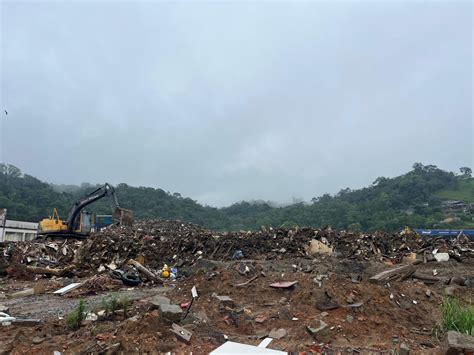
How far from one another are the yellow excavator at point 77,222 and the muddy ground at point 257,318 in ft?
26.3

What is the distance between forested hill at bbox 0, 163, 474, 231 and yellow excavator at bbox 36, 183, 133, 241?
17042mm

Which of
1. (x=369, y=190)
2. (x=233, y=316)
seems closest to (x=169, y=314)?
(x=233, y=316)

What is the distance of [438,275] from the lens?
8.80 m

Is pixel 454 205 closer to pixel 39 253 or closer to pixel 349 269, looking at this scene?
pixel 349 269

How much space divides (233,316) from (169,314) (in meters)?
1.17

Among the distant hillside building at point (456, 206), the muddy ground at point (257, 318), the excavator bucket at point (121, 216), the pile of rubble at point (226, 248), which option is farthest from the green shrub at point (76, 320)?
the distant hillside building at point (456, 206)

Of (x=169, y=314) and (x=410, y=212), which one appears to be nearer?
(x=169, y=314)

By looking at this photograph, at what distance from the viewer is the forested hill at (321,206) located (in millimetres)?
35844

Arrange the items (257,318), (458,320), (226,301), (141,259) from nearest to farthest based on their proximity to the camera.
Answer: (458,320) → (257,318) → (226,301) → (141,259)

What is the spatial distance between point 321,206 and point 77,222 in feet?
102

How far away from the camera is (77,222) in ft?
59.4

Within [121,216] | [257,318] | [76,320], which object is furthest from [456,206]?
[76,320]

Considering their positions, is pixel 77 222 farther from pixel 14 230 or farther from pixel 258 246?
pixel 14 230

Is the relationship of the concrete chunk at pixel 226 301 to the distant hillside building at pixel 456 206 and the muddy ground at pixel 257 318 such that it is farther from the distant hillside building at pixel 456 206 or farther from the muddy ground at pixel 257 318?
the distant hillside building at pixel 456 206
